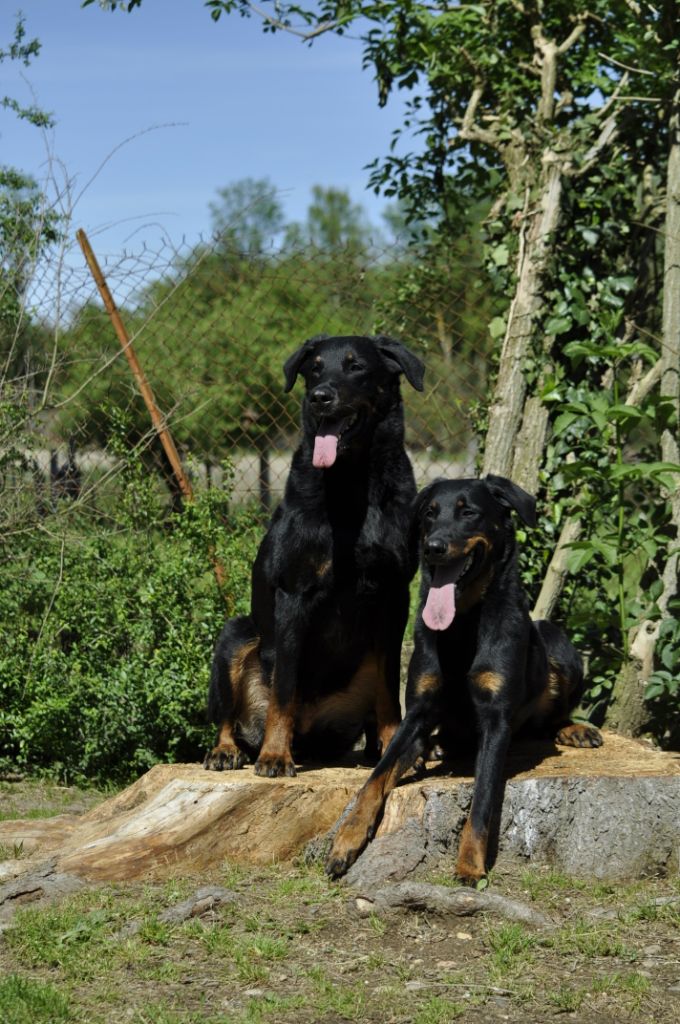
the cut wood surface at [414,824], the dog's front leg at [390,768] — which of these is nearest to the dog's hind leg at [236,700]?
the cut wood surface at [414,824]

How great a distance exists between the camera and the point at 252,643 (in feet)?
17.2

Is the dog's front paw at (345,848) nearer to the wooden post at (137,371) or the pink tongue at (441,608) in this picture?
the pink tongue at (441,608)

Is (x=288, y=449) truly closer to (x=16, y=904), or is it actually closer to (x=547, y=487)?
(x=547, y=487)

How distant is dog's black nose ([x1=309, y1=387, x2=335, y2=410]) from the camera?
4.70 meters

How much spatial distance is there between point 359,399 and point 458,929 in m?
2.16

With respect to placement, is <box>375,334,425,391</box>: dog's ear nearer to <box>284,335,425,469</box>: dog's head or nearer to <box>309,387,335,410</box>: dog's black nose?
<box>284,335,425,469</box>: dog's head

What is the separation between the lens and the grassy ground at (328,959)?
3.43 meters

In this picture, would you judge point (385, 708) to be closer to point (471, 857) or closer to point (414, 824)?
point (414, 824)

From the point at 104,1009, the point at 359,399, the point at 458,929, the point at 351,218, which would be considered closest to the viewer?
the point at 104,1009

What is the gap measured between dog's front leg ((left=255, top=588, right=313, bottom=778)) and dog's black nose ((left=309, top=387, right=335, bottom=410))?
82 cm

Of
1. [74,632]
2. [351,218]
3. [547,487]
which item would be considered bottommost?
[74,632]

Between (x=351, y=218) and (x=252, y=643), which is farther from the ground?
(x=351, y=218)

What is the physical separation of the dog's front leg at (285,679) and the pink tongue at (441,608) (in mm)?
625

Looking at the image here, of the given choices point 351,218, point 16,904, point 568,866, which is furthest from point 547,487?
point 351,218
